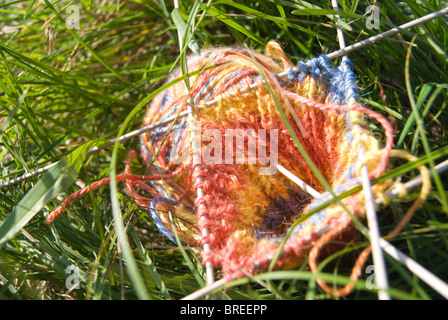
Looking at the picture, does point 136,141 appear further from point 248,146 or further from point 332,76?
point 332,76

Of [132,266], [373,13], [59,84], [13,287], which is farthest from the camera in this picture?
[59,84]

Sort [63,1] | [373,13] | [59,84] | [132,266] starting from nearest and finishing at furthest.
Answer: [132,266] < [373,13] < [59,84] < [63,1]

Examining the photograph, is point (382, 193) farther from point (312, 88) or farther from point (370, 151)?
point (312, 88)

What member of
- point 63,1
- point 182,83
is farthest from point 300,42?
point 63,1

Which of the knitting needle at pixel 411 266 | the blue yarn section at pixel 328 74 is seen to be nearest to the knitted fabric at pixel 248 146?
the blue yarn section at pixel 328 74
